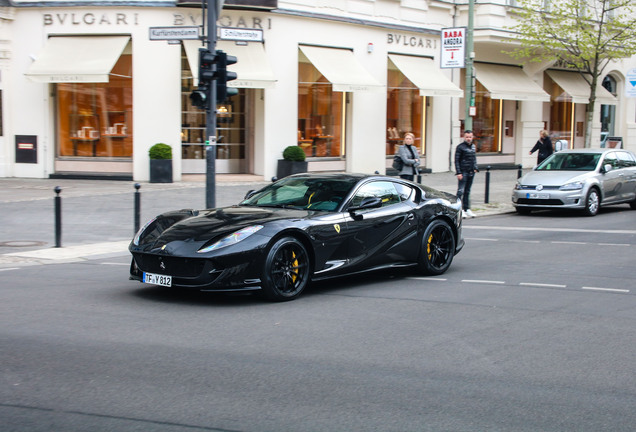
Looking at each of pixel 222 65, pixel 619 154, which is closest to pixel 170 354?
pixel 222 65

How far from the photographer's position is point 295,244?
855 cm

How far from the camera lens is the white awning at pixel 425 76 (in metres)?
27.3

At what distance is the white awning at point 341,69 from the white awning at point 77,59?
5.64 m

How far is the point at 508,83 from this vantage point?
1222 inches

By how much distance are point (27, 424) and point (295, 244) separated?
4168 mm

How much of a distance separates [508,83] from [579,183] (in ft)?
43.4

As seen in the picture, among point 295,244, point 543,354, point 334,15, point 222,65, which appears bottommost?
point 543,354

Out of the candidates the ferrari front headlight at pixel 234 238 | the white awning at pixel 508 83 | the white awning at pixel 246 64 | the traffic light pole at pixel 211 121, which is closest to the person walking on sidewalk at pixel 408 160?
the traffic light pole at pixel 211 121

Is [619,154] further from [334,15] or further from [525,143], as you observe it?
[525,143]

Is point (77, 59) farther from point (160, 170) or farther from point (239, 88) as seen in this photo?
point (239, 88)

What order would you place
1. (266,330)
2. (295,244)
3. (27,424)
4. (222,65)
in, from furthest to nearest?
(222,65), (295,244), (266,330), (27,424)

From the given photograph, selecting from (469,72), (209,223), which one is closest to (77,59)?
(469,72)

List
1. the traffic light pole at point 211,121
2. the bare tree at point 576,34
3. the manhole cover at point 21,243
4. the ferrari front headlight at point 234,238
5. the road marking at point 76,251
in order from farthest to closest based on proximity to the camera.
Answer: the bare tree at point 576,34
the traffic light pole at point 211,121
the manhole cover at point 21,243
the road marking at point 76,251
the ferrari front headlight at point 234,238

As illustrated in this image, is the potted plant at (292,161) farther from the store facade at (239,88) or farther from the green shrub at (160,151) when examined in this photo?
the green shrub at (160,151)
